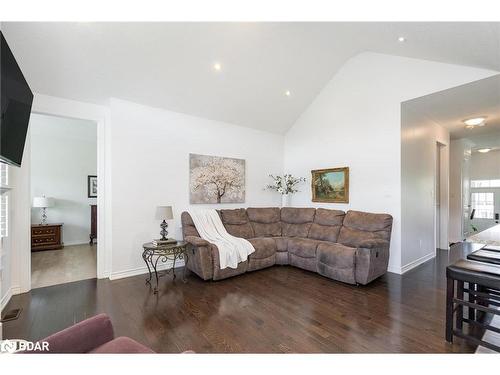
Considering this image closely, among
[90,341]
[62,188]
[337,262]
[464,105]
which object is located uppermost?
[464,105]

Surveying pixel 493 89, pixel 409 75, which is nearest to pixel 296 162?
pixel 409 75

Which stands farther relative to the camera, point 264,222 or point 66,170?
point 66,170

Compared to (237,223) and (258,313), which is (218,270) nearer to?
(258,313)

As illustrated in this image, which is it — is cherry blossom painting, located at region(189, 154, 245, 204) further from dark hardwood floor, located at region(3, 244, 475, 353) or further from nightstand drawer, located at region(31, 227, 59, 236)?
nightstand drawer, located at region(31, 227, 59, 236)

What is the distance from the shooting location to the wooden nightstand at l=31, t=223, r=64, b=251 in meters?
5.26

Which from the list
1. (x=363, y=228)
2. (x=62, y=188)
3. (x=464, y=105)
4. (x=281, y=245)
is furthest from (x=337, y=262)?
(x=62, y=188)

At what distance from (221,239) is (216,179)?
1296mm

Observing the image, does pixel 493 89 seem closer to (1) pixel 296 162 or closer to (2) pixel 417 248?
(2) pixel 417 248

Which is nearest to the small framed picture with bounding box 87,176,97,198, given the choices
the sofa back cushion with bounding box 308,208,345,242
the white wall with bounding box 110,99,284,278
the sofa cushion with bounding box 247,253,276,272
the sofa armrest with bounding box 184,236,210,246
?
the white wall with bounding box 110,99,284,278

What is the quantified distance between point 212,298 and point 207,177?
231cm

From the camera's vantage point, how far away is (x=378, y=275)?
3.55 metres

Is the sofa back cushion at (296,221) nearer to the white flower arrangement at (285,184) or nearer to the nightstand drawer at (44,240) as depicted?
the white flower arrangement at (285,184)

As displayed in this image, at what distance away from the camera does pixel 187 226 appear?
4008mm

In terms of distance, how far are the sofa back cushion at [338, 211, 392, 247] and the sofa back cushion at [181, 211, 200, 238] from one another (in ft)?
8.02
